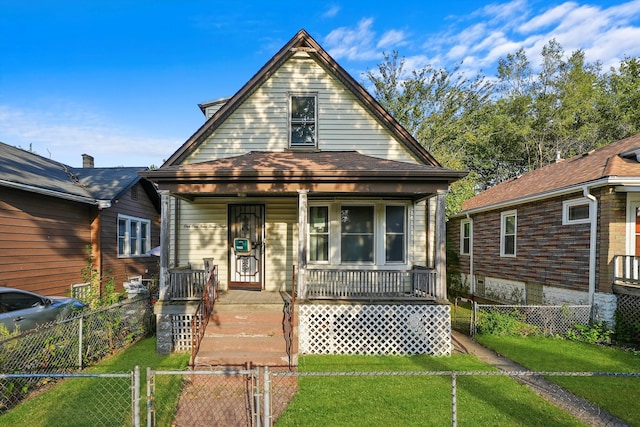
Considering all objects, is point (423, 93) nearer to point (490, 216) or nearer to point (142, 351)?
point (490, 216)

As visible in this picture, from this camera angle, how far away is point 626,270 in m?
8.43

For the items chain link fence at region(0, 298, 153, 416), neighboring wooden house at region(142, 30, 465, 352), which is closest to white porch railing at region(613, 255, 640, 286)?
neighboring wooden house at region(142, 30, 465, 352)

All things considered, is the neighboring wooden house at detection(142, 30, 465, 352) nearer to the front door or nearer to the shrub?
the front door

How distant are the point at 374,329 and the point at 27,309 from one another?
7316 millimetres

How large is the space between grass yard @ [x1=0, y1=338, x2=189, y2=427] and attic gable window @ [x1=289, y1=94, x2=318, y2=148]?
6392 millimetres

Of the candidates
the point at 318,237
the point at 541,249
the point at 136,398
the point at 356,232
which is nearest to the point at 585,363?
the point at 541,249

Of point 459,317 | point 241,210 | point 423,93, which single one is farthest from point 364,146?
point 423,93

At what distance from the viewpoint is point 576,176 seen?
10.2m

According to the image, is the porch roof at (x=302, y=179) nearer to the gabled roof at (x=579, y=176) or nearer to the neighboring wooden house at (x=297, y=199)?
the neighboring wooden house at (x=297, y=199)

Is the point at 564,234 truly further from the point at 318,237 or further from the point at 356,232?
the point at 318,237

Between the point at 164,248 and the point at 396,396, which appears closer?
the point at 396,396

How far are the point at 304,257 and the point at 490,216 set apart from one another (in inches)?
402

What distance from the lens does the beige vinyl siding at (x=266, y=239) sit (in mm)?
9625

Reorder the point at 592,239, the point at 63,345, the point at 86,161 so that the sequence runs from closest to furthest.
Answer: the point at 63,345
the point at 592,239
the point at 86,161
